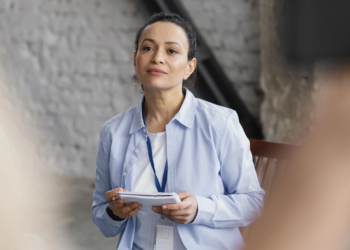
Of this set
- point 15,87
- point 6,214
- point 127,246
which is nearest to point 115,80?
point 15,87

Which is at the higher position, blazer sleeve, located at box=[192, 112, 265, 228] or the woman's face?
the woman's face

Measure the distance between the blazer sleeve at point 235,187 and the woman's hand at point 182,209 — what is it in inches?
2.3

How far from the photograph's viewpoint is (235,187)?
1175 mm

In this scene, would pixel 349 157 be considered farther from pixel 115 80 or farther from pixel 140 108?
pixel 115 80

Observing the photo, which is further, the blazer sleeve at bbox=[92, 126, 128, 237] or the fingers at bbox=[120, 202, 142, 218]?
the blazer sleeve at bbox=[92, 126, 128, 237]

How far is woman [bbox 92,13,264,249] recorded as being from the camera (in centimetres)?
111

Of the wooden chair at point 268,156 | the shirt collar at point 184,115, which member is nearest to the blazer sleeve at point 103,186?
the shirt collar at point 184,115

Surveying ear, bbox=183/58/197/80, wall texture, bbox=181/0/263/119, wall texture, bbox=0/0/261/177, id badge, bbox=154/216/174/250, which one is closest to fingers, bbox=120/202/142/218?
id badge, bbox=154/216/174/250

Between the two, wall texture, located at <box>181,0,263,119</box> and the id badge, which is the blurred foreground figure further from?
wall texture, located at <box>181,0,263,119</box>

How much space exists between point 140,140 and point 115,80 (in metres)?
2.36

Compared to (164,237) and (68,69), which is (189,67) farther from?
(68,69)

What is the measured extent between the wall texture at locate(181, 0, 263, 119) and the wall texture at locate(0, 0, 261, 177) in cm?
72

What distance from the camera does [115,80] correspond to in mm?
3482

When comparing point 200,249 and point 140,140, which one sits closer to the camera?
point 200,249
